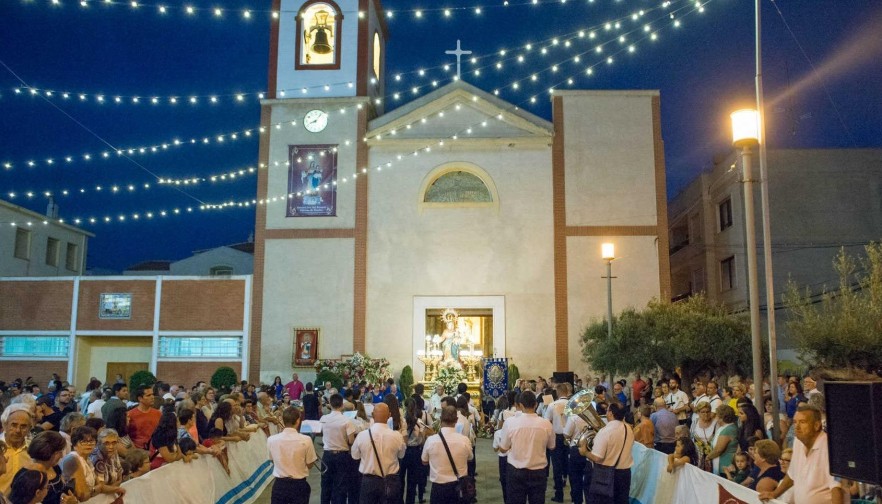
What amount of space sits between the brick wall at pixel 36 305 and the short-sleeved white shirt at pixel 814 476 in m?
25.6

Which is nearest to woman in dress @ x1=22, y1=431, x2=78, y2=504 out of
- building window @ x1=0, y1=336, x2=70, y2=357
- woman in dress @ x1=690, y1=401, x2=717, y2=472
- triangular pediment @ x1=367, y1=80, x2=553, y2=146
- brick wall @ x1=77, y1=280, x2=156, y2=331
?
woman in dress @ x1=690, y1=401, x2=717, y2=472

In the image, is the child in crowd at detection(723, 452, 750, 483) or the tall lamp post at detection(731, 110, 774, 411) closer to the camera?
the child in crowd at detection(723, 452, 750, 483)

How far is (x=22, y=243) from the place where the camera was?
109 feet

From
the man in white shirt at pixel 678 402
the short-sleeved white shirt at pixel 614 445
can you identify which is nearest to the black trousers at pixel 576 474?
the short-sleeved white shirt at pixel 614 445

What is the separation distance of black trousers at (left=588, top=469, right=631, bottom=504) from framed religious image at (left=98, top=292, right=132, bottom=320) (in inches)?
870

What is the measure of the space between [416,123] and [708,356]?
41.5 feet

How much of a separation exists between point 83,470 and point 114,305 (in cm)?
2199

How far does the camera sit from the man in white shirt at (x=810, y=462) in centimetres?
588

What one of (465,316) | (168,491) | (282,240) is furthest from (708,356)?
(168,491)

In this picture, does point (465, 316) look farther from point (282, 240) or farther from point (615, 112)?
point (615, 112)

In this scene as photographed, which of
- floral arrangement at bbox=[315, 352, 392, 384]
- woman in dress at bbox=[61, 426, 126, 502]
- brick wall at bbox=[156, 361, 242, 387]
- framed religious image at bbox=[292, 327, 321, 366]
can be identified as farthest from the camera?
brick wall at bbox=[156, 361, 242, 387]

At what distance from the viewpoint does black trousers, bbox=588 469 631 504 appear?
8.75 metres

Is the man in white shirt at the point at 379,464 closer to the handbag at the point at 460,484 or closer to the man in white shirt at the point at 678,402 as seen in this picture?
the handbag at the point at 460,484

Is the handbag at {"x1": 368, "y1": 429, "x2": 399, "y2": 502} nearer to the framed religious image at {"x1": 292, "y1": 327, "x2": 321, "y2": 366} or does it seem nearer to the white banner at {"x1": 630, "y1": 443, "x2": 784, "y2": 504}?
the white banner at {"x1": 630, "y1": 443, "x2": 784, "y2": 504}
